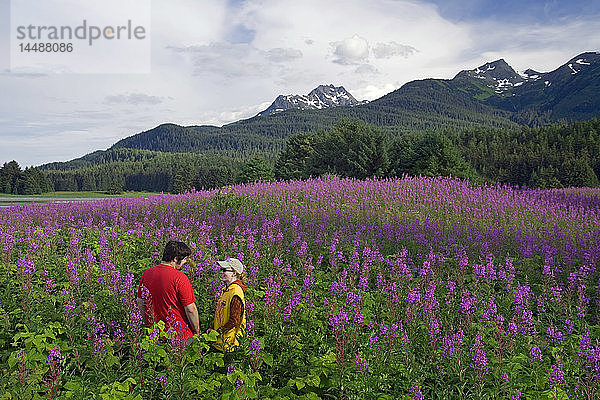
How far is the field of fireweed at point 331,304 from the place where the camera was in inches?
153

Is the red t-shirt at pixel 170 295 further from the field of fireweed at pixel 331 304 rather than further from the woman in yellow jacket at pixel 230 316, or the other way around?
the woman in yellow jacket at pixel 230 316

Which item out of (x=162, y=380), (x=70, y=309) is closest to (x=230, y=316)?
(x=162, y=380)

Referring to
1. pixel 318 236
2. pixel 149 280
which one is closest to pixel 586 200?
pixel 318 236

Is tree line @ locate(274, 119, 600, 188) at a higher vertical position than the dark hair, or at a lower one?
higher

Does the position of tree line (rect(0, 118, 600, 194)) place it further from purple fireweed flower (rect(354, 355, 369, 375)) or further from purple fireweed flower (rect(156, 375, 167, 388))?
purple fireweed flower (rect(156, 375, 167, 388))

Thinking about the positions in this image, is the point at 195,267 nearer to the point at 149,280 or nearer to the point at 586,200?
the point at 149,280

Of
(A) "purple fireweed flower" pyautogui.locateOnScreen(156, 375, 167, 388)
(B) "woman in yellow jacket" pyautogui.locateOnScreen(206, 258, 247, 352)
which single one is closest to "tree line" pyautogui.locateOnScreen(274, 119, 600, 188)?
(B) "woman in yellow jacket" pyautogui.locateOnScreen(206, 258, 247, 352)

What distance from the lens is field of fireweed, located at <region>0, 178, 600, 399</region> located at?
388 cm

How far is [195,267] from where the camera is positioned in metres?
6.44

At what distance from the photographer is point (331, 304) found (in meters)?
5.35

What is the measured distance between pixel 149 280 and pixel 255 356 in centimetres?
211

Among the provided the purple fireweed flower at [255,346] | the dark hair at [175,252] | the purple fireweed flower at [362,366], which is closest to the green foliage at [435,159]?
the dark hair at [175,252]

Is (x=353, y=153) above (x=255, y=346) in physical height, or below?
above

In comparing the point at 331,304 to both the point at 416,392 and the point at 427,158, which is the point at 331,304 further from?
the point at 427,158
